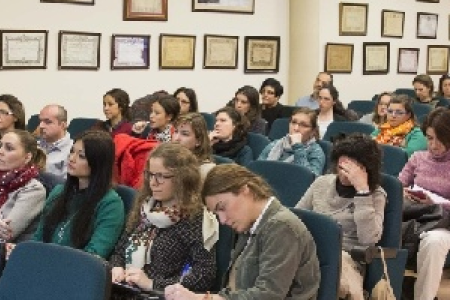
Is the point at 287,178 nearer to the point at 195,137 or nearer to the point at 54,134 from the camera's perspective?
the point at 195,137

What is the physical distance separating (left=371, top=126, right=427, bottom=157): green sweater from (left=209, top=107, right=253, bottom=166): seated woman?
48.9 inches

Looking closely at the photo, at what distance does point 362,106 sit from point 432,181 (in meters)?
5.60

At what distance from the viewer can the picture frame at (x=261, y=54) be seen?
10.1 metres

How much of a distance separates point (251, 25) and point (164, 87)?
1.53 metres


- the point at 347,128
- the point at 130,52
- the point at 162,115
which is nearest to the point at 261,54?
the point at 130,52

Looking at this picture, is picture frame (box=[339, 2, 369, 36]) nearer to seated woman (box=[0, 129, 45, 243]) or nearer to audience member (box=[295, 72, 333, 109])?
audience member (box=[295, 72, 333, 109])

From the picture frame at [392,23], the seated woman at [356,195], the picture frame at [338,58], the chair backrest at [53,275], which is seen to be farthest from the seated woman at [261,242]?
the picture frame at [392,23]

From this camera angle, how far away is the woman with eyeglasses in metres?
6.48

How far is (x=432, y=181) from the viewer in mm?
5098

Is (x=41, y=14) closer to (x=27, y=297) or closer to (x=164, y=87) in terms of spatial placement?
(x=164, y=87)

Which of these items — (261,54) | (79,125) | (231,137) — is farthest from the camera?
(261,54)

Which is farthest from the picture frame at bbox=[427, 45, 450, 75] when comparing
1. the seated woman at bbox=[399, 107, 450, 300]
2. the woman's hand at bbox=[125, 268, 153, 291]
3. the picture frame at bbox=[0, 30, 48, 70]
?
the woman's hand at bbox=[125, 268, 153, 291]

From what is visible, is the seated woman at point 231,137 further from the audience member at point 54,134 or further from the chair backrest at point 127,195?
the chair backrest at point 127,195

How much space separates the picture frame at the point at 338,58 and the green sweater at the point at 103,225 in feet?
23.4
